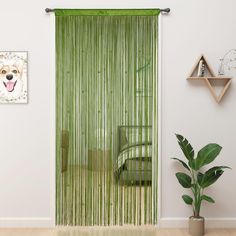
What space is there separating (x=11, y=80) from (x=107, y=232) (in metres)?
1.83

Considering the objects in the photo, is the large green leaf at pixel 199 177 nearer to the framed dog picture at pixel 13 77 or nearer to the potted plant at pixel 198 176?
the potted plant at pixel 198 176

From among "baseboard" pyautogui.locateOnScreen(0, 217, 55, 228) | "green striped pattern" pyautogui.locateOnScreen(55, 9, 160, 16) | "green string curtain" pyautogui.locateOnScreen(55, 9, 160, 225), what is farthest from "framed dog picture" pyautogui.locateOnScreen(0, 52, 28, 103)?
"baseboard" pyautogui.locateOnScreen(0, 217, 55, 228)

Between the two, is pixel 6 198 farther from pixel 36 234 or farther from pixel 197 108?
pixel 197 108

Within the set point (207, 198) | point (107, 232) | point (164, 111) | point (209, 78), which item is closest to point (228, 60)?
point (209, 78)

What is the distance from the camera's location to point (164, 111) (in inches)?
174

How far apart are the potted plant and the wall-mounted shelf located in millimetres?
569

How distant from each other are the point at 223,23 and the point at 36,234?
9.27ft

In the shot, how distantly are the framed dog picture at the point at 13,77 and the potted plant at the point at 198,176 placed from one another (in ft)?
5.43

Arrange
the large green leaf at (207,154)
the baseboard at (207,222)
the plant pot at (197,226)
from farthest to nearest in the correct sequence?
the baseboard at (207,222)
the plant pot at (197,226)
the large green leaf at (207,154)

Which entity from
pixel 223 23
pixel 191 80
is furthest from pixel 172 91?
pixel 223 23

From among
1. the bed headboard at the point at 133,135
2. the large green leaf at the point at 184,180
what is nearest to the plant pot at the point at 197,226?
the large green leaf at the point at 184,180

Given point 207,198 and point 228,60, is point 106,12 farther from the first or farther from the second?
point 207,198

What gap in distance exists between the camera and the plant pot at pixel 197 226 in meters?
4.18

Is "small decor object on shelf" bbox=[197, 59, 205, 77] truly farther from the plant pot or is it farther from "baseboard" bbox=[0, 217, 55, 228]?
"baseboard" bbox=[0, 217, 55, 228]
